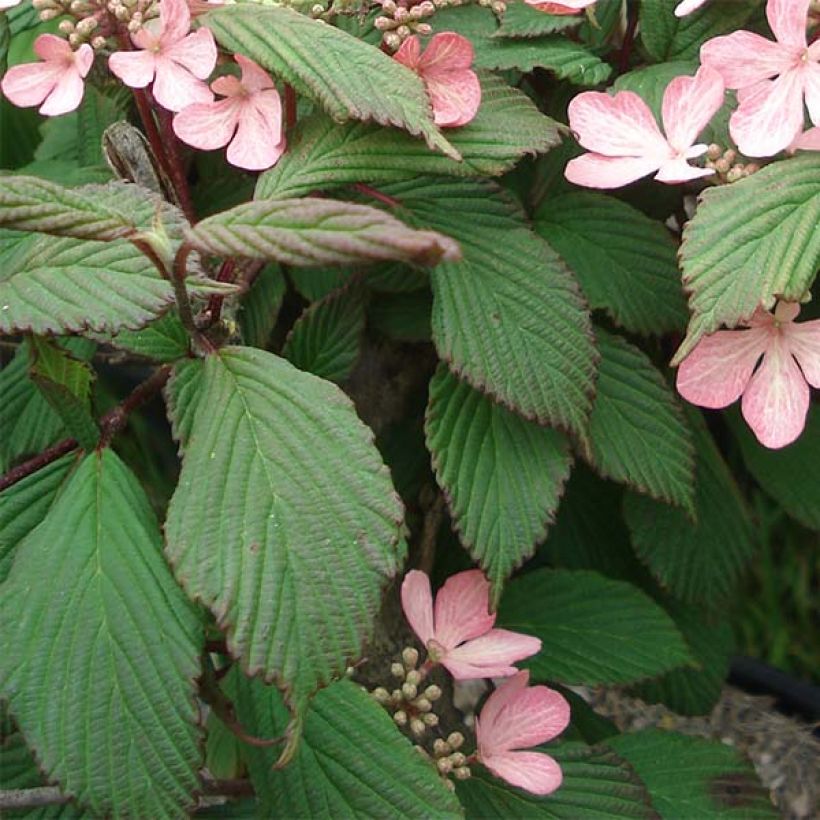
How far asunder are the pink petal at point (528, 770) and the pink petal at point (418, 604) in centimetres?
9

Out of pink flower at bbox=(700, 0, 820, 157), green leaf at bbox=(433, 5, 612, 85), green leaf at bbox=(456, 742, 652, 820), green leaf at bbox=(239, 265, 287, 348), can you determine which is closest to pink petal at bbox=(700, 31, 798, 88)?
pink flower at bbox=(700, 0, 820, 157)

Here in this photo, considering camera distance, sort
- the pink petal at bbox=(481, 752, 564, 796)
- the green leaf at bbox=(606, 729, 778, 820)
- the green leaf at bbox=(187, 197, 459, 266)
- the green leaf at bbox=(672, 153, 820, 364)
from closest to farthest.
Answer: the green leaf at bbox=(187, 197, 459, 266), the green leaf at bbox=(672, 153, 820, 364), the pink petal at bbox=(481, 752, 564, 796), the green leaf at bbox=(606, 729, 778, 820)

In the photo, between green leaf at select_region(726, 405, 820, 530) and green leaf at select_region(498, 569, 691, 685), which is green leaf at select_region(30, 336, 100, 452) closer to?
green leaf at select_region(498, 569, 691, 685)

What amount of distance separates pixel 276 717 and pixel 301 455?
207 mm

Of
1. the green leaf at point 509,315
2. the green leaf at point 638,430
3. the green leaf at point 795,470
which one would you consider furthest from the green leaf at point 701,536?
the green leaf at point 509,315

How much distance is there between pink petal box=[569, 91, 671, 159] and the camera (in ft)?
2.10

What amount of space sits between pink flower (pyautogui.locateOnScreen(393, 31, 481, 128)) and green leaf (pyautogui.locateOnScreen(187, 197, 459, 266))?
0.54 feet

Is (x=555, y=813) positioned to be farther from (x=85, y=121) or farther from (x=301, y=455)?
(x=85, y=121)

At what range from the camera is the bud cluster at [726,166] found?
620mm

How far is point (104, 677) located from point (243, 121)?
0.31 meters

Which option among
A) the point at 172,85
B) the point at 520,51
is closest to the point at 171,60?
the point at 172,85

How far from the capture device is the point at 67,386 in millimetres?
641

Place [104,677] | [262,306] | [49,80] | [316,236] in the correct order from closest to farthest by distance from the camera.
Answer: [316,236] → [104,677] → [49,80] → [262,306]

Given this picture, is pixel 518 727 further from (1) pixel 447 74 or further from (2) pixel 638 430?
(1) pixel 447 74
